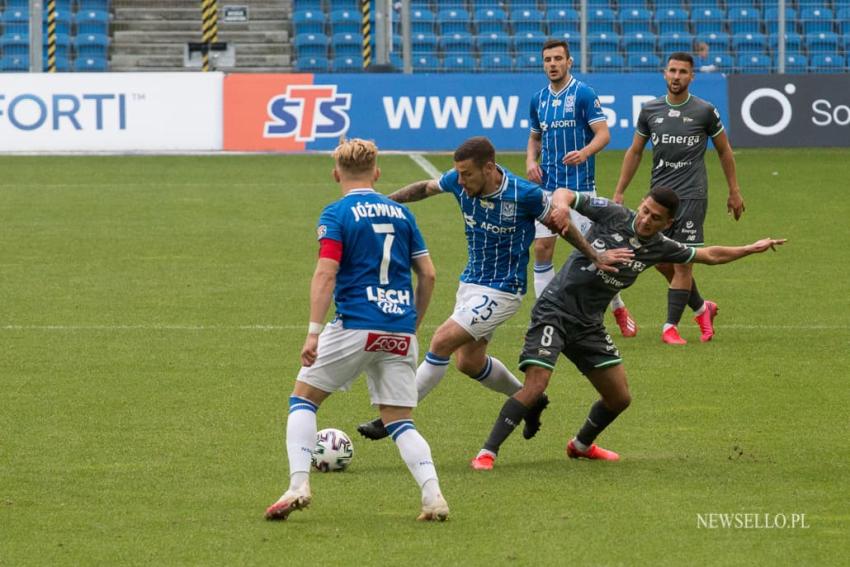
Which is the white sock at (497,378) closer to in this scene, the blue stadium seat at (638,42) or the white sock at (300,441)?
the white sock at (300,441)

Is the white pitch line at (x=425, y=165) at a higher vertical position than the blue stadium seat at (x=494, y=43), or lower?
lower

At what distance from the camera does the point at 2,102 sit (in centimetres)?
2517

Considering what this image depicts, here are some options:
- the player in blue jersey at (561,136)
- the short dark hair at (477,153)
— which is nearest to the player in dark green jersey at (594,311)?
the short dark hair at (477,153)

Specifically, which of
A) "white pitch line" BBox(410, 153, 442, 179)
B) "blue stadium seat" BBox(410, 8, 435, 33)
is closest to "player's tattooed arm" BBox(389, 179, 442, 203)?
"white pitch line" BBox(410, 153, 442, 179)

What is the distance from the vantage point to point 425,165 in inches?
938

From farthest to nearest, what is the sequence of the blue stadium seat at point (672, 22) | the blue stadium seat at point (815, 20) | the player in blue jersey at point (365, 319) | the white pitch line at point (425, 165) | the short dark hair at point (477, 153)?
the blue stadium seat at point (672, 22)
the blue stadium seat at point (815, 20)
the white pitch line at point (425, 165)
the short dark hair at point (477, 153)
the player in blue jersey at point (365, 319)

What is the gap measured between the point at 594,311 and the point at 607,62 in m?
22.2

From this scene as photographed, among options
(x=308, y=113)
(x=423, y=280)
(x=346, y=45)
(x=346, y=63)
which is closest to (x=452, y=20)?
(x=346, y=63)

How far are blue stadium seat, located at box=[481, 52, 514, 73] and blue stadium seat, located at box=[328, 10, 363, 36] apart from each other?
3798 mm

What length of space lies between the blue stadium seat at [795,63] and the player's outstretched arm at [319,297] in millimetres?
23971

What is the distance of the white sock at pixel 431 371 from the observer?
8.33 m

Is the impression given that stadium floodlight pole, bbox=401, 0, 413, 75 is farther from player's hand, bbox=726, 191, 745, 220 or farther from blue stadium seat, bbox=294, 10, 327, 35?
player's hand, bbox=726, 191, 745, 220

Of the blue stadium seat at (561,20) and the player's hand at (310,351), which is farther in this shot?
the blue stadium seat at (561,20)

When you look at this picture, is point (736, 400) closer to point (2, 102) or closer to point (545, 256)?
point (545, 256)
